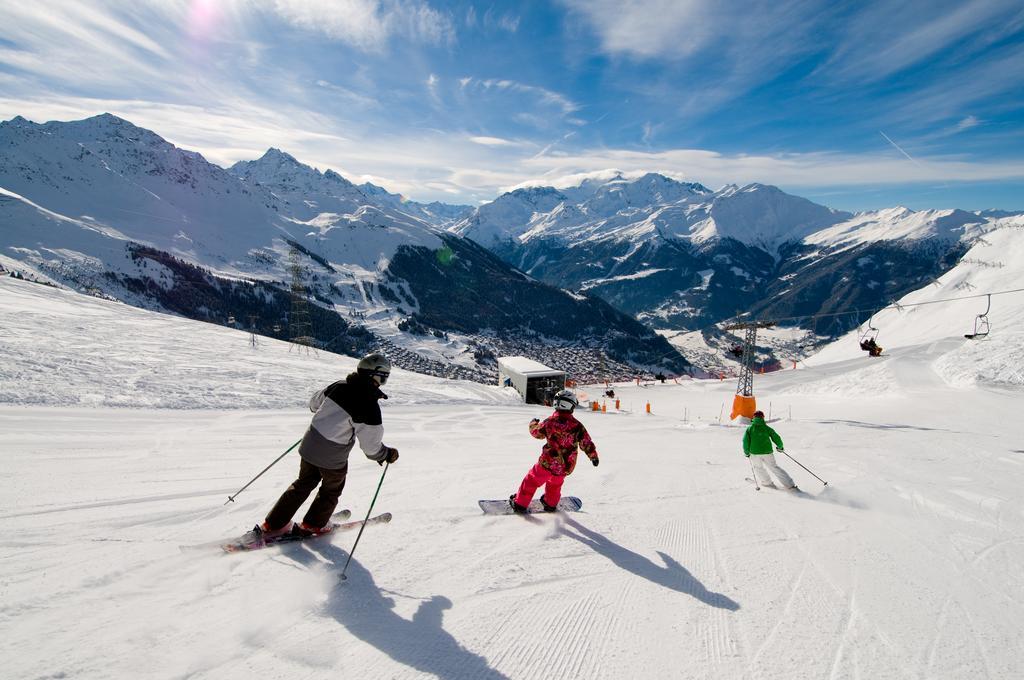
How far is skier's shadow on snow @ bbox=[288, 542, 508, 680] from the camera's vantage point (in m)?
2.97

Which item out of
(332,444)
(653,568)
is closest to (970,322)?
(653,568)

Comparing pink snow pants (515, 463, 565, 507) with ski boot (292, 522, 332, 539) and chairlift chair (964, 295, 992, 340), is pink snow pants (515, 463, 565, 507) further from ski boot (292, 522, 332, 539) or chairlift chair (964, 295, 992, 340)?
chairlift chair (964, 295, 992, 340)

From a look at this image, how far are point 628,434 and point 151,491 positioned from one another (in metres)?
12.4

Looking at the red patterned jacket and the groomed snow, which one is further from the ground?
the red patterned jacket

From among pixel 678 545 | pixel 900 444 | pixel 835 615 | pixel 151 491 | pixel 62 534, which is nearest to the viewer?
pixel 835 615

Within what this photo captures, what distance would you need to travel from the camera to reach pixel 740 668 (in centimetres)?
308

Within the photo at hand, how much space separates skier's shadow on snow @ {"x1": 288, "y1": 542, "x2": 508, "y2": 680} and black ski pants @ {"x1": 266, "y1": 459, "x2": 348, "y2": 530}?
2.62 feet

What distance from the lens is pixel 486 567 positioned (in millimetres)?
4238

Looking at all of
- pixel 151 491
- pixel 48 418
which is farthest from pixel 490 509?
pixel 48 418

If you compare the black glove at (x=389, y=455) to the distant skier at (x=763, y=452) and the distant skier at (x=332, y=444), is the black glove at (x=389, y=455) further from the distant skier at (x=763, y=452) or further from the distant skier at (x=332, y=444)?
the distant skier at (x=763, y=452)

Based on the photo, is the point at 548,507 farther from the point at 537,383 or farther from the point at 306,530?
the point at 537,383

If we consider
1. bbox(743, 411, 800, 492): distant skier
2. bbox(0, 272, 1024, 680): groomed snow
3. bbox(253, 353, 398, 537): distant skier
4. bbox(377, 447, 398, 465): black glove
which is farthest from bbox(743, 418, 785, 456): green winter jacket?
bbox(253, 353, 398, 537): distant skier

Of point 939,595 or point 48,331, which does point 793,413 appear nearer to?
point 939,595

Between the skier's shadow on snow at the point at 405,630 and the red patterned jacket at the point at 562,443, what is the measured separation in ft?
7.57
